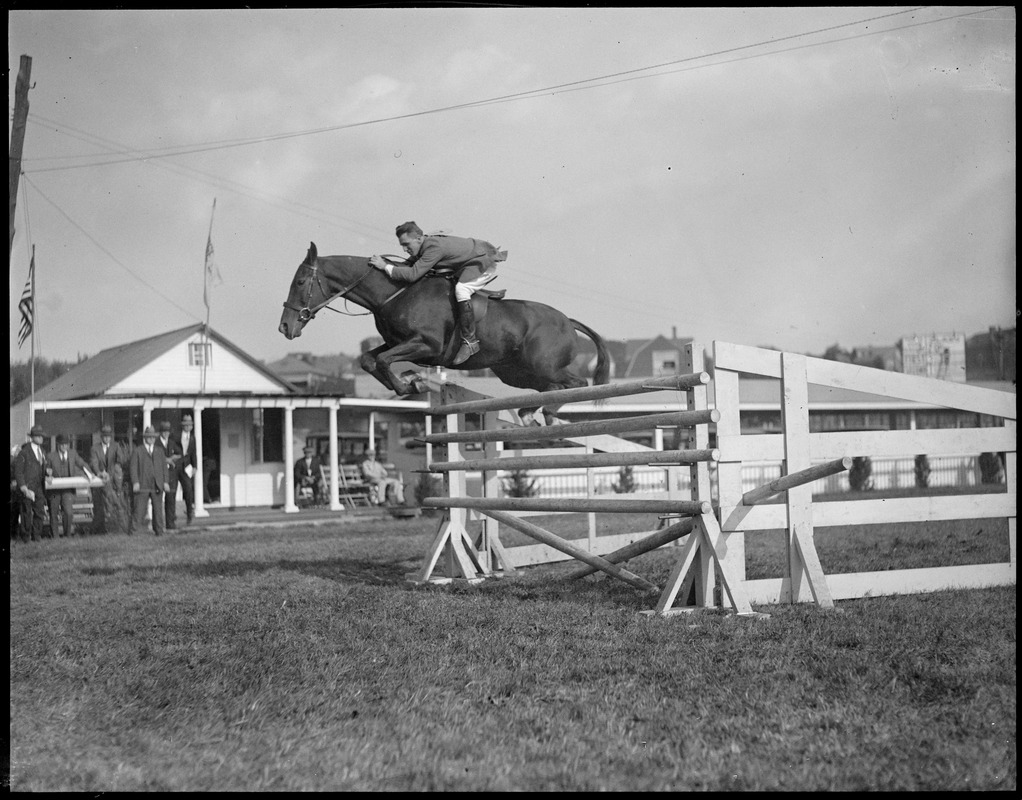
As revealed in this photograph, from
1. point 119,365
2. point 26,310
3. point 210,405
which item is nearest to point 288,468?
point 210,405

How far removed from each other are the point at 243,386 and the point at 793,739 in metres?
25.3

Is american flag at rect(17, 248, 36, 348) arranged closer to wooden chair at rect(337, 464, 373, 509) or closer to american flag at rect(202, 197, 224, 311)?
american flag at rect(202, 197, 224, 311)

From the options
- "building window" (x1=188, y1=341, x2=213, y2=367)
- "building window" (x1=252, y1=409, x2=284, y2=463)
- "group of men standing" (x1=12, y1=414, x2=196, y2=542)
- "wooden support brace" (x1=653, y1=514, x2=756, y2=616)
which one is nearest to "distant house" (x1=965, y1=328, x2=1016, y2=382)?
"building window" (x1=252, y1=409, x2=284, y2=463)

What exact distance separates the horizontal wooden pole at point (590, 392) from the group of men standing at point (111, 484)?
1138 centimetres

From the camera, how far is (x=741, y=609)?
20.4 feet

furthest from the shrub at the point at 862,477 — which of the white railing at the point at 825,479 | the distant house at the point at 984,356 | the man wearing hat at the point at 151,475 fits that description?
the man wearing hat at the point at 151,475

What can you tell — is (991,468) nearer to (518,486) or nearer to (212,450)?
(518,486)

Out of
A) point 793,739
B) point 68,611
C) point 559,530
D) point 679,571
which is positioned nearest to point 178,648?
point 68,611

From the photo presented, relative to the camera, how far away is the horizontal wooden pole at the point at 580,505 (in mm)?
6383

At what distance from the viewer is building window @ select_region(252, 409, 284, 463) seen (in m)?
27.0

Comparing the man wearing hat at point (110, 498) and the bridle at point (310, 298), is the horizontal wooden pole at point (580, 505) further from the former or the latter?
the man wearing hat at point (110, 498)

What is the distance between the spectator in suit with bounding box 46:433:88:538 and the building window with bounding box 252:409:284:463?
7551 mm

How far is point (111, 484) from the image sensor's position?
18.2 m

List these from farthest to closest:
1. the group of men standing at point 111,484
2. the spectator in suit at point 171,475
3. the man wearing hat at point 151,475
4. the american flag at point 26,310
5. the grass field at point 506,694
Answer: the spectator in suit at point 171,475 < the man wearing hat at point 151,475 < the group of men standing at point 111,484 < the american flag at point 26,310 < the grass field at point 506,694
